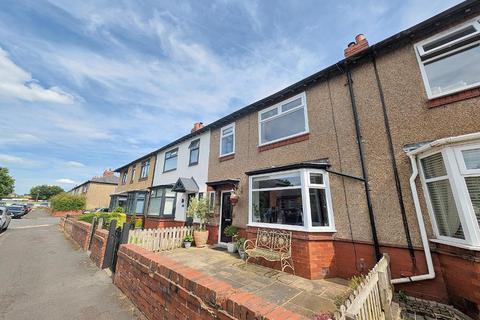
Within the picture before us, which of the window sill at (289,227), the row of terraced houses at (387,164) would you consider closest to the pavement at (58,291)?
the window sill at (289,227)

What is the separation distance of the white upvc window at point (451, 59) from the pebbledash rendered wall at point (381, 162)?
18 centimetres

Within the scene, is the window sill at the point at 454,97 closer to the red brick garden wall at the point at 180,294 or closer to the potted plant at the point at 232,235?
the red brick garden wall at the point at 180,294

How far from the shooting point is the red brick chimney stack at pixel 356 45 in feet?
22.2

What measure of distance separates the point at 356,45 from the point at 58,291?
11.2 meters

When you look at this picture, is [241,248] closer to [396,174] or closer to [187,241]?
[187,241]

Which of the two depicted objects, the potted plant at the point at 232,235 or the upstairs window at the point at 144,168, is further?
the upstairs window at the point at 144,168

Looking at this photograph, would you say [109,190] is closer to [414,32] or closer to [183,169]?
[183,169]

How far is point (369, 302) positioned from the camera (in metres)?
2.84

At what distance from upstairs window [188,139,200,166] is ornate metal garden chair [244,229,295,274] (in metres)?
6.62

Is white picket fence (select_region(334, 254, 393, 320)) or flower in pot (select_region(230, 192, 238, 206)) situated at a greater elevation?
flower in pot (select_region(230, 192, 238, 206))

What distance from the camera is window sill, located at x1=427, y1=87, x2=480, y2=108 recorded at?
438 centimetres

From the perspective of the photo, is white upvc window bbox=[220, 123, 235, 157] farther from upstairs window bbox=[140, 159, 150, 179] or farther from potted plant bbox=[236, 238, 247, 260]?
upstairs window bbox=[140, 159, 150, 179]

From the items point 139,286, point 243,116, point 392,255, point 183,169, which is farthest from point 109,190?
point 392,255

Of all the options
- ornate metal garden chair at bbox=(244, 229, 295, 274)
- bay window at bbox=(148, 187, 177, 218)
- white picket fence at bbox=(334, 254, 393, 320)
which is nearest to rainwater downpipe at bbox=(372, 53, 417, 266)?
white picket fence at bbox=(334, 254, 393, 320)
